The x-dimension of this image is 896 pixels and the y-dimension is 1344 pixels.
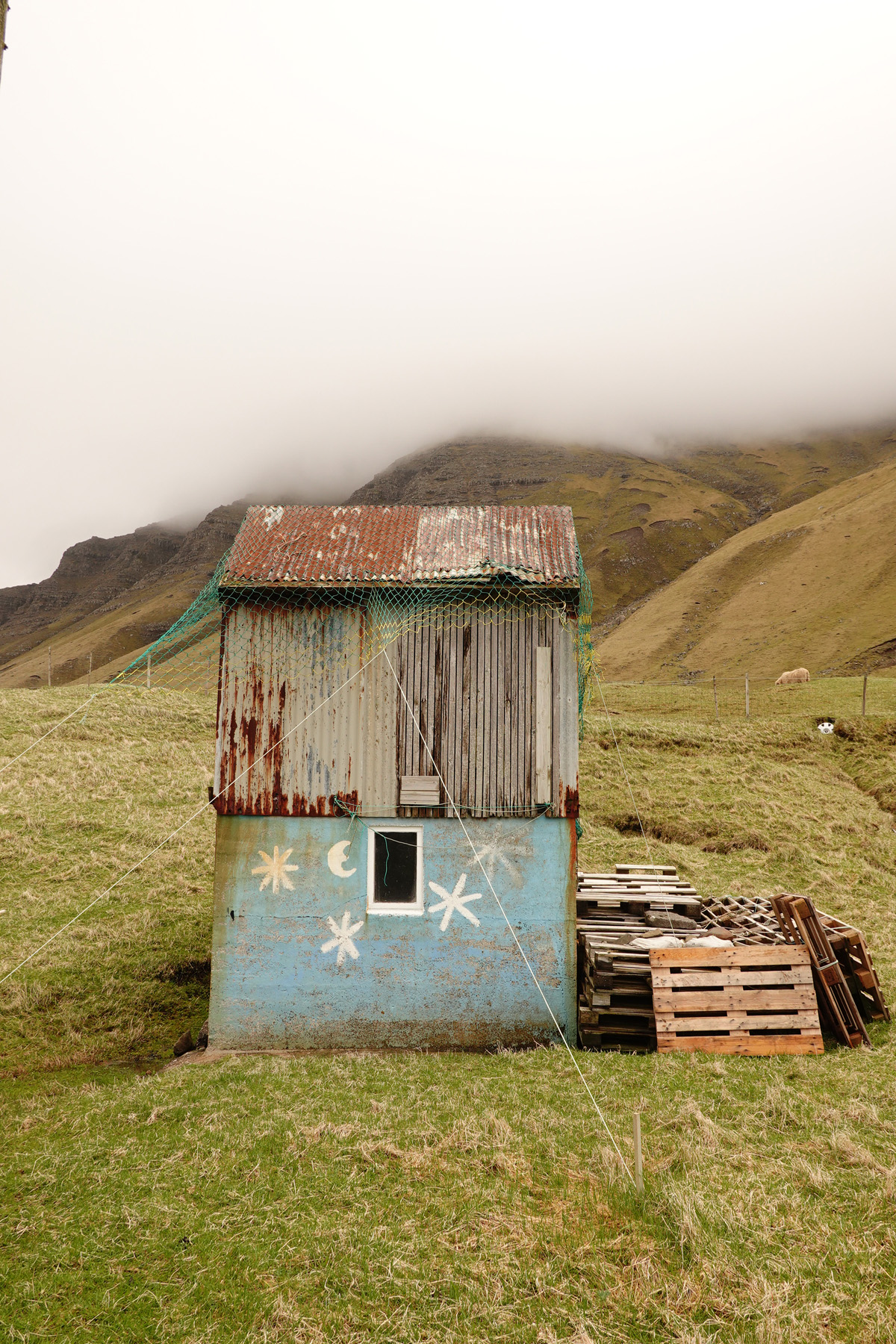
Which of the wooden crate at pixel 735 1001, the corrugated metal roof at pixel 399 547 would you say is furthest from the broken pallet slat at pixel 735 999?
the corrugated metal roof at pixel 399 547

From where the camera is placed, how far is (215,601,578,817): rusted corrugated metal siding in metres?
12.0

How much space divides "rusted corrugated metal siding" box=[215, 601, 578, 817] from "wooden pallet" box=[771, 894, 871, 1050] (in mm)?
3988

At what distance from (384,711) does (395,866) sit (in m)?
2.64

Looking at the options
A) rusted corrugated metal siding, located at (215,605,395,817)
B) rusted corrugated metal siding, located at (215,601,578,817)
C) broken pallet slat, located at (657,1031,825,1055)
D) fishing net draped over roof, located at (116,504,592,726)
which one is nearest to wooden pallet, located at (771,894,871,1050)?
broken pallet slat, located at (657,1031,825,1055)

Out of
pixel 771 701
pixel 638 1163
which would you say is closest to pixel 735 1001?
pixel 638 1163

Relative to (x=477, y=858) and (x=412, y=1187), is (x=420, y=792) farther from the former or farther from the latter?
(x=412, y=1187)

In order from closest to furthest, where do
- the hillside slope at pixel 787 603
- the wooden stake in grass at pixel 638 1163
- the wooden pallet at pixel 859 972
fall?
1. the wooden stake in grass at pixel 638 1163
2. the wooden pallet at pixel 859 972
3. the hillside slope at pixel 787 603

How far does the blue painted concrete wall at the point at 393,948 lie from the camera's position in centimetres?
1175

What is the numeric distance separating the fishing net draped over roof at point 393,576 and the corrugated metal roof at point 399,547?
0.07 ft

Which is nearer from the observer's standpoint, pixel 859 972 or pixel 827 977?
pixel 827 977

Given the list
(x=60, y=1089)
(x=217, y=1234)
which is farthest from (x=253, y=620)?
(x=217, y=1234)

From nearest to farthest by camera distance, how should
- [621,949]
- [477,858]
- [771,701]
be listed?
[621,949]
[477,858]
[771,701]

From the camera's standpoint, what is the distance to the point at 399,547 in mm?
12852

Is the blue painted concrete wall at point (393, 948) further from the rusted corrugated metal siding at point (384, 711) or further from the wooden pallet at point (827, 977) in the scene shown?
the wooden pallet at point (827, 977)
